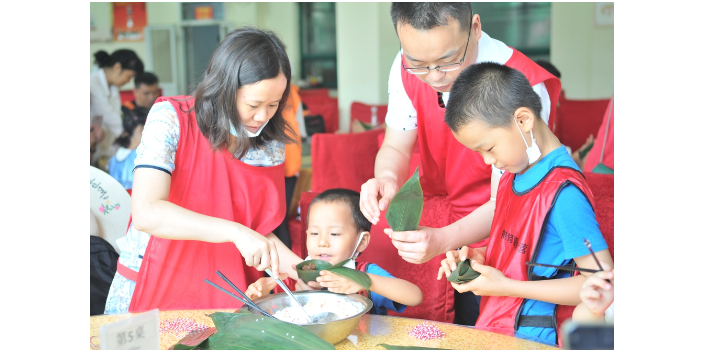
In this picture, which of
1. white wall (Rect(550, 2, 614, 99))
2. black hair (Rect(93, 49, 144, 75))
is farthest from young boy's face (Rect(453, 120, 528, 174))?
white wall (Rect(550, 2, 614, 99))

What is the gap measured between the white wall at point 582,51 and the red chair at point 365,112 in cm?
211

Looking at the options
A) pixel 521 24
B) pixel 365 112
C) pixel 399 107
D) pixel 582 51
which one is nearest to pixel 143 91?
pixel 365 112

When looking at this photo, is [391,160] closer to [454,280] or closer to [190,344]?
[454,280]

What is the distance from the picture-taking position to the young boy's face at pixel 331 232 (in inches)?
67.2

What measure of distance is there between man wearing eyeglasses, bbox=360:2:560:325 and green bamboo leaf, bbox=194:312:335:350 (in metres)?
0.42

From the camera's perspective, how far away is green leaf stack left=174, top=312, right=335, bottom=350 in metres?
0.99

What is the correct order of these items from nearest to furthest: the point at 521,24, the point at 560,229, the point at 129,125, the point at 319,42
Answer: the point at 560,229 < the point at 129,125 < the point at 521,24 < the point at 319,42

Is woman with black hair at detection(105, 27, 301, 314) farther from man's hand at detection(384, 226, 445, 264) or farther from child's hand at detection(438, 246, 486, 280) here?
child's hand at detection(438, 246, 486, 280)

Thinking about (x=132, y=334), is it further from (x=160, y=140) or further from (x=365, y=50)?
(x=365, y=50)

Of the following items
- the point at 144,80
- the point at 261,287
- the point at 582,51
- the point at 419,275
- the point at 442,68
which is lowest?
the point at 419,275

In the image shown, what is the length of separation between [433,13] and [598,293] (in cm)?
81

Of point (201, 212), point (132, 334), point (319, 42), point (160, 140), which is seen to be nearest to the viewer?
point (132, 334)

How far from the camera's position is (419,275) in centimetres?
190

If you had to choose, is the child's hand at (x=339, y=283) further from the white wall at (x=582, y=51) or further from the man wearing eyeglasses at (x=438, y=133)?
the white wall at (x=582, y=51)
